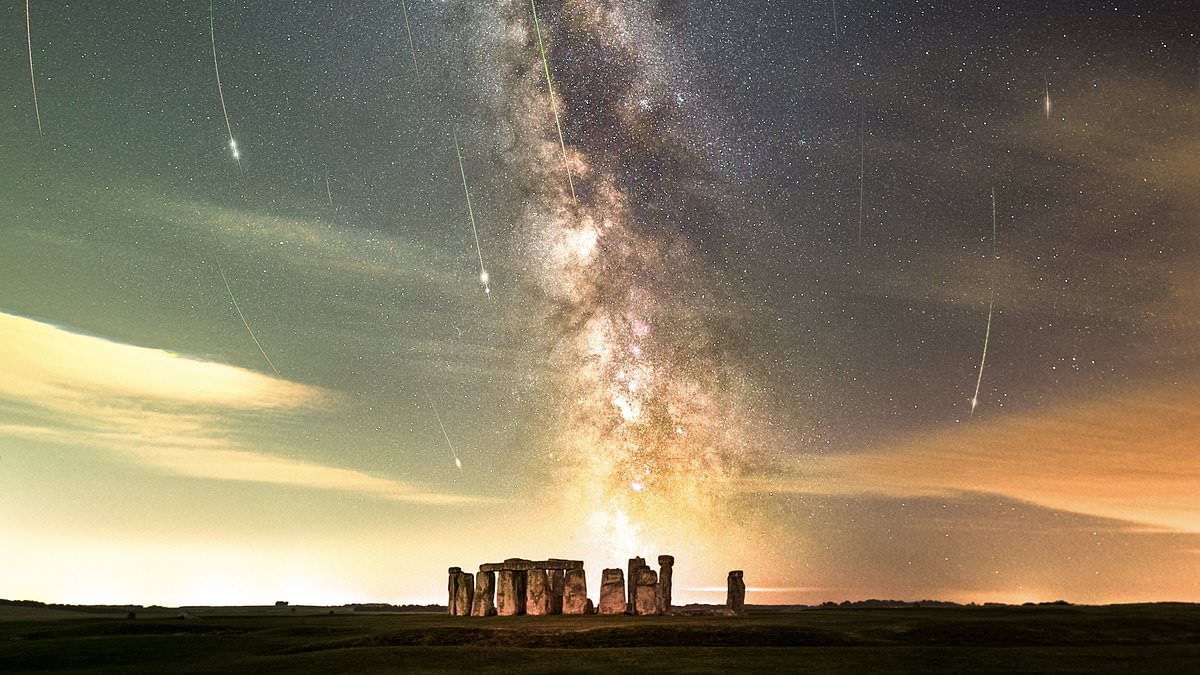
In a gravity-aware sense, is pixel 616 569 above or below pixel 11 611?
above

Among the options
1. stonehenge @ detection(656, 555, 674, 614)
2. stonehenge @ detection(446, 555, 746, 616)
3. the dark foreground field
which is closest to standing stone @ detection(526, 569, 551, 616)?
stonehenge @ detection(446, 555, 746, 616)

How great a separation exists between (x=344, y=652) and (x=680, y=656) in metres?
15.0

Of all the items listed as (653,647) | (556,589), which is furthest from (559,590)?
(653,647)

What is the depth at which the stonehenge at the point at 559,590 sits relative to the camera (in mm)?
72188

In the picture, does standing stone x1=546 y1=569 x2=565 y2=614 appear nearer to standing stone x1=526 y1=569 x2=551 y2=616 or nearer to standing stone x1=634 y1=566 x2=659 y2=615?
standing stone x1=526 y1=569 x2=551 y2=616

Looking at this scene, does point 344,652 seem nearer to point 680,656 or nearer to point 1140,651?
point 680,656

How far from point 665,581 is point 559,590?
7281mm

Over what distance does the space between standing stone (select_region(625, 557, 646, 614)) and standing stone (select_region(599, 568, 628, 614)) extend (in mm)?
630

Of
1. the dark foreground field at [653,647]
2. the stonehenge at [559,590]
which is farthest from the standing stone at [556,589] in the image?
the dark foreground field at [653,647]

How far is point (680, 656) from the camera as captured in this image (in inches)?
1757

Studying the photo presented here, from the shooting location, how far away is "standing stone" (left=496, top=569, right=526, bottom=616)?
7262 cm

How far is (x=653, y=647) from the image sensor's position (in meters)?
48.6

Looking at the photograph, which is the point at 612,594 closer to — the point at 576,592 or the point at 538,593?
the point at 576,592

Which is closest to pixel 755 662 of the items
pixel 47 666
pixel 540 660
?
pixel 540 660
